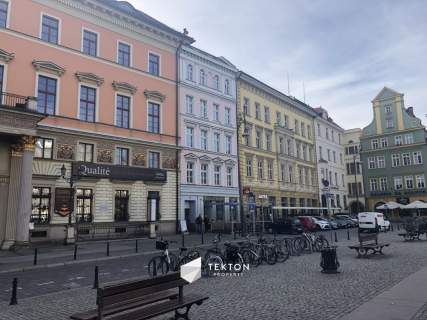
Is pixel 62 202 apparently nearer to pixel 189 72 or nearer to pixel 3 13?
pixel 3 13

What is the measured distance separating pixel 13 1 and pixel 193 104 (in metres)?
17.2

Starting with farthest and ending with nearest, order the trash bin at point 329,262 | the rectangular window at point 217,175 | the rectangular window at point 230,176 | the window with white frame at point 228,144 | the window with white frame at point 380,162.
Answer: the window with white frame at point 380,162
the window with white frame at point 228,144
the rectangular window at point 230,176
the rectangular window at point 217,175
the trash bin at point 329,262

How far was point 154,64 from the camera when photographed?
109ft

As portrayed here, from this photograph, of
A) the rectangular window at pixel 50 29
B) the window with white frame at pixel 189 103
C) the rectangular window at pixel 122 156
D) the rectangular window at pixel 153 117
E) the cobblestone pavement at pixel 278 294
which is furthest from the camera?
the window with white frame at pixel 189 103

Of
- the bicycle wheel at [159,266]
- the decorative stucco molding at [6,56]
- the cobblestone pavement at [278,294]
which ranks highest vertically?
the decorative stucco molding at [6,56]

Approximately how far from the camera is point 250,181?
139ft

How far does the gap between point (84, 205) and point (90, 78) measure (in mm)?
9533

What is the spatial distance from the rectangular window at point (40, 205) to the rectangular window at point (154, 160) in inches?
351

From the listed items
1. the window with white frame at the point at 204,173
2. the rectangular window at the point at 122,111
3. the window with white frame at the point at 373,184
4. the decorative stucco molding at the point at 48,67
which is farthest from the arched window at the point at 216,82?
the window with white frame at the point at 373,184

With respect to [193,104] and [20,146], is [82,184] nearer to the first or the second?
[20,146]

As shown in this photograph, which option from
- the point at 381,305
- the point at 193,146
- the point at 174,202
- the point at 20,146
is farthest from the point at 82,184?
the point at 381,305

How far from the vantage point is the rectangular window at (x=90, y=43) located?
93.4 feet

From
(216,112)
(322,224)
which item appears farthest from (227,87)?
(322,224)

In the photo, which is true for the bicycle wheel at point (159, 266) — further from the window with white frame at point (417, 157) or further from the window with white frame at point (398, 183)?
the window with white frame at point (417, 157)
